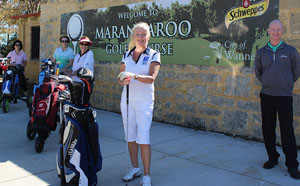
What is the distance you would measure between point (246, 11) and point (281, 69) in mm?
1882

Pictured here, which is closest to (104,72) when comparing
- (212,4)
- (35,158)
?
(212,4)

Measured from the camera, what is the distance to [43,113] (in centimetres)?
489

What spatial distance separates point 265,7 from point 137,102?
305 centimetres

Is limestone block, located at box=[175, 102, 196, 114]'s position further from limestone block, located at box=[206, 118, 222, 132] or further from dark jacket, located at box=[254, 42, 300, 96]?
dark jacket, located at box=[254, 42, 300, 96]

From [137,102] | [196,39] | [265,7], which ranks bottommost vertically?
[137,102]

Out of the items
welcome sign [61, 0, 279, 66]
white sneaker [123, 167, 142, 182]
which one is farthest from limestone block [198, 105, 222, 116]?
white sneaker [123, 167, 142, 182]

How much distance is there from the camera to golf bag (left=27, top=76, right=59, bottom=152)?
4875mm

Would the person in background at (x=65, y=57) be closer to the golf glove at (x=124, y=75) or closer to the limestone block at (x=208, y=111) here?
the limestone block at (x=208, y=111)

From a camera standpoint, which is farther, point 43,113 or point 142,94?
point 43,113

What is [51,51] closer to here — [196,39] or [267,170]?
[196,39]

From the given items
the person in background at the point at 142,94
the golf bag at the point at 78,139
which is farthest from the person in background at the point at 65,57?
the person in background at the point at 142,94

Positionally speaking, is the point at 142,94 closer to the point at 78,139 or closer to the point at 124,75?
the point at 124,75

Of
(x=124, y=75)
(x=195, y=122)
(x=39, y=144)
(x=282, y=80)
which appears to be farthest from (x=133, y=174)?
(x=195, y=122)

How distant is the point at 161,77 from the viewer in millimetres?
6969
